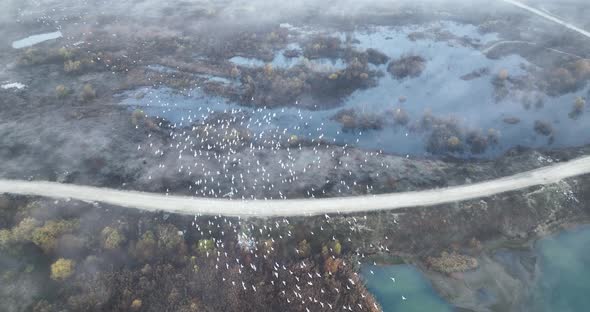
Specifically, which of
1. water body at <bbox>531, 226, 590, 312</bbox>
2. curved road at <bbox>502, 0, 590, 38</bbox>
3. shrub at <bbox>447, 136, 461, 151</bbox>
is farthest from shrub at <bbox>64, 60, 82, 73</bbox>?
curved road at <bbox>502, 0, 590, 38</bbox>

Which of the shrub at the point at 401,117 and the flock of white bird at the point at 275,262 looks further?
the shrub at the point at 401,117

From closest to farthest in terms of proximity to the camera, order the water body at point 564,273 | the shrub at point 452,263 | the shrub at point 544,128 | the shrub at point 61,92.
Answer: the water body at point 564,273 < the shrub at point 452,263 < the shrub at point 544,128 < the shrub at point 61,92

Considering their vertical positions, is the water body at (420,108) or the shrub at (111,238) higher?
the water body at (420,108)

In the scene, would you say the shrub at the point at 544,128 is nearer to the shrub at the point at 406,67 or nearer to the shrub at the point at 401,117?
the shrub at the point at 401,117

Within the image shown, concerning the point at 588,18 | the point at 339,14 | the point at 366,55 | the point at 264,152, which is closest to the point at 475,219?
the point at 264,152

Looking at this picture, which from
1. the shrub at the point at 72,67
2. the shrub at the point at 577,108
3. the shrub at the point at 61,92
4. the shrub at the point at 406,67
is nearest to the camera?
the shrub at the point at 577,108

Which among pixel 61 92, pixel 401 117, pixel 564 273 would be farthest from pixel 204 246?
pixel 61 92

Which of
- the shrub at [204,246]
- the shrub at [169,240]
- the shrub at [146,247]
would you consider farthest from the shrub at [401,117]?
the shrub at [146,247]

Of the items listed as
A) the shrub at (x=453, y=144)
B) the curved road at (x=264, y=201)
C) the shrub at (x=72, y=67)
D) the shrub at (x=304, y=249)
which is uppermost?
the shrub at (x=72, y=67)
